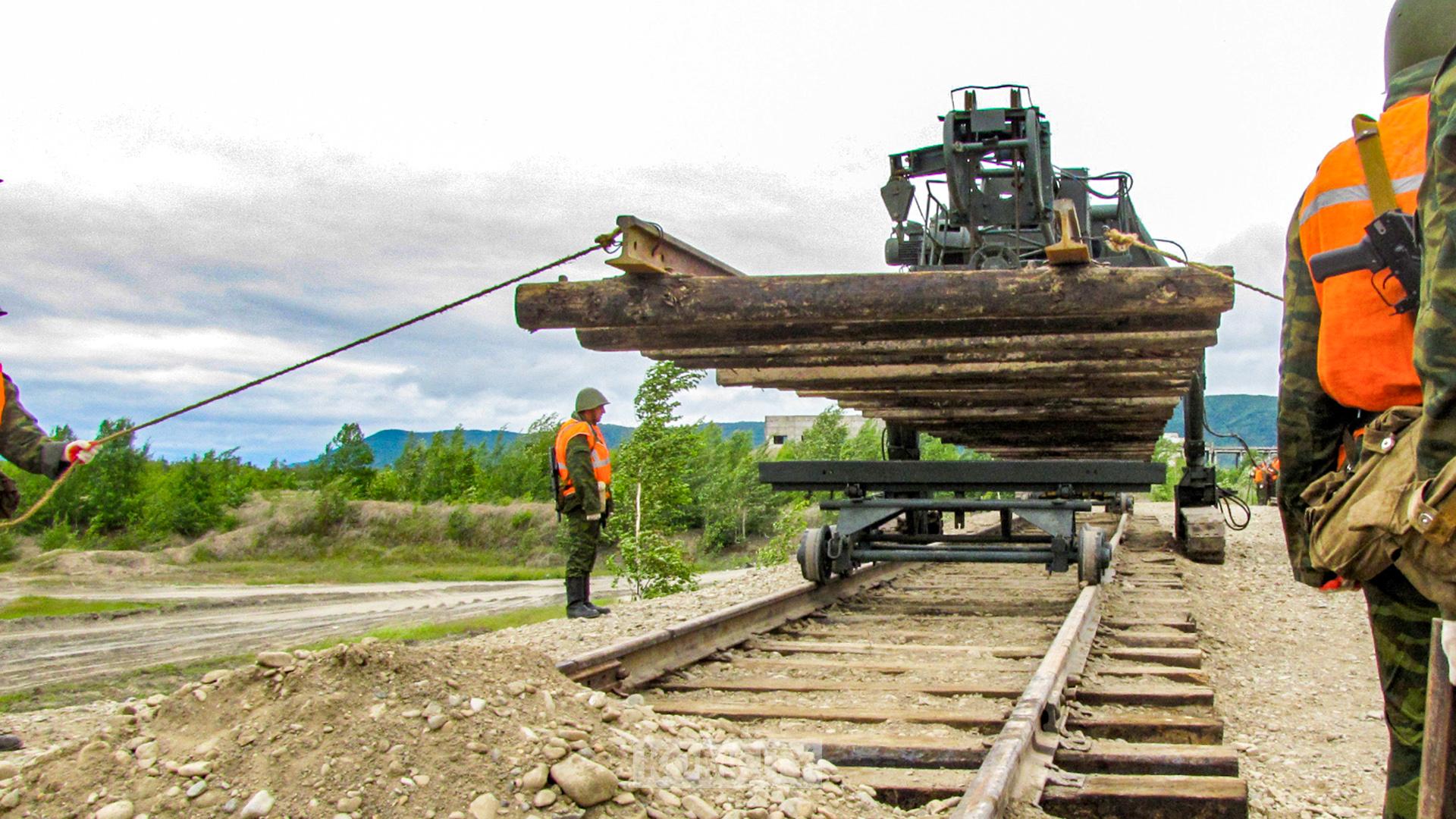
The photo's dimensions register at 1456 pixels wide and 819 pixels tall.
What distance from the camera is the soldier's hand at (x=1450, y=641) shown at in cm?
167

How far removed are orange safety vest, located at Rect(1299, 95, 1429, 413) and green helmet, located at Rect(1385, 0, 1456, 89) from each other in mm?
125

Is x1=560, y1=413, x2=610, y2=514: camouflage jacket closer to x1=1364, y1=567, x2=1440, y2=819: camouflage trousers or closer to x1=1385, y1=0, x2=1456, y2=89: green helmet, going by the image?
x1=1364, y1=567, x2=1440, y2=819: camouflage trousers

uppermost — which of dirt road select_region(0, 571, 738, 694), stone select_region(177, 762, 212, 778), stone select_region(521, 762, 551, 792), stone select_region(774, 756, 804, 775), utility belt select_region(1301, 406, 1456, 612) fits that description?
utility belt select_region(1301, 406, 1456, 612)

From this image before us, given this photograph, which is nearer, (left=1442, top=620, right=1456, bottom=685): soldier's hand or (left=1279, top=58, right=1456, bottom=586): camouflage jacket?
(left=1442, top=620, right=1456, bottom=685): soldier's hand

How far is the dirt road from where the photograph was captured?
37.2 ft

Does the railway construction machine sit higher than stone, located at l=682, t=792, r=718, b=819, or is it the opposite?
the railway construction machine

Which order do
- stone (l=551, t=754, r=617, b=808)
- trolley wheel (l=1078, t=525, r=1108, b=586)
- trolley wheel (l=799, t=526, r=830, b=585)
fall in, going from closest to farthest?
stone (l=551, t=754, r=617, b=808) < trolley wheel (l=1078, t=525, r=1108, b=586) < trolley wheel (l=799, t=526, r=830, b=585)

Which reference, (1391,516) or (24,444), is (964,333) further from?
(24,444)

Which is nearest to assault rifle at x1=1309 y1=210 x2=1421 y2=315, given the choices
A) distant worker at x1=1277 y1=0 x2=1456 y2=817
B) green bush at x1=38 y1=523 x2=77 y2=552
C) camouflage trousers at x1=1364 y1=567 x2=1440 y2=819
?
distant worker at x1=1277 y1=0 x2=1456 y2=817

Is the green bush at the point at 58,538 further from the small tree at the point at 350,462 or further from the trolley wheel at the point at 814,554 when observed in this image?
the trolley wheel at the point at 814,554

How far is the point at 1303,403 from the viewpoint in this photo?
2205 mm

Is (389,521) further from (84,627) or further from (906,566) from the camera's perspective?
(906,566)

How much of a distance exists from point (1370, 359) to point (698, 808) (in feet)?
6.27

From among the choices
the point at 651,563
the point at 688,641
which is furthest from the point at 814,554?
the point at 651,563
